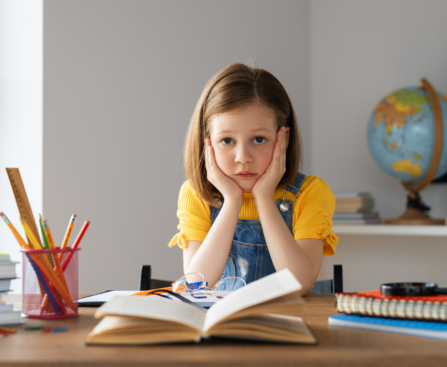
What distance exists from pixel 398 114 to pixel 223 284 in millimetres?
1131

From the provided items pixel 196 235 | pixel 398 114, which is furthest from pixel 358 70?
pixel 196 235

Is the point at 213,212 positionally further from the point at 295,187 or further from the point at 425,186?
the point at 425,186

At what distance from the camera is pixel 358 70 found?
2439 mm

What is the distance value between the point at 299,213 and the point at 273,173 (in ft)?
0.52

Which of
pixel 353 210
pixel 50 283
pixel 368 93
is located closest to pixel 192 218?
pixel 50 283

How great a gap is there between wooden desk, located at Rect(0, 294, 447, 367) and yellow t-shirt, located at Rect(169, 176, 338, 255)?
637mm

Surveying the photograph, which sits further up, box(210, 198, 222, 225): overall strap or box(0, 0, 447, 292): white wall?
box(0, 0, 447, 292): white wall

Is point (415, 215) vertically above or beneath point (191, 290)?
above

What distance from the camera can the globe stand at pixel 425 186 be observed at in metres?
1.92

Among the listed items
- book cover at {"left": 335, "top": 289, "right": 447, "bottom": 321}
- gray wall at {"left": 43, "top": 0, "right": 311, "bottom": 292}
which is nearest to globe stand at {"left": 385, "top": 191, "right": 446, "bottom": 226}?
gray wall at {"left": 43, "top": 0, "right": 311, "bottom": 292}

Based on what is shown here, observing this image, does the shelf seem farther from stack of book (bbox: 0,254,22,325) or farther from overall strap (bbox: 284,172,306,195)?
stack of book (bbox: 0,254,22,325)

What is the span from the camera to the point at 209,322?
56 centimetres

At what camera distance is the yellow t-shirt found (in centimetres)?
124

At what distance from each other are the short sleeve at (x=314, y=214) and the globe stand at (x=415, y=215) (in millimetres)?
812
